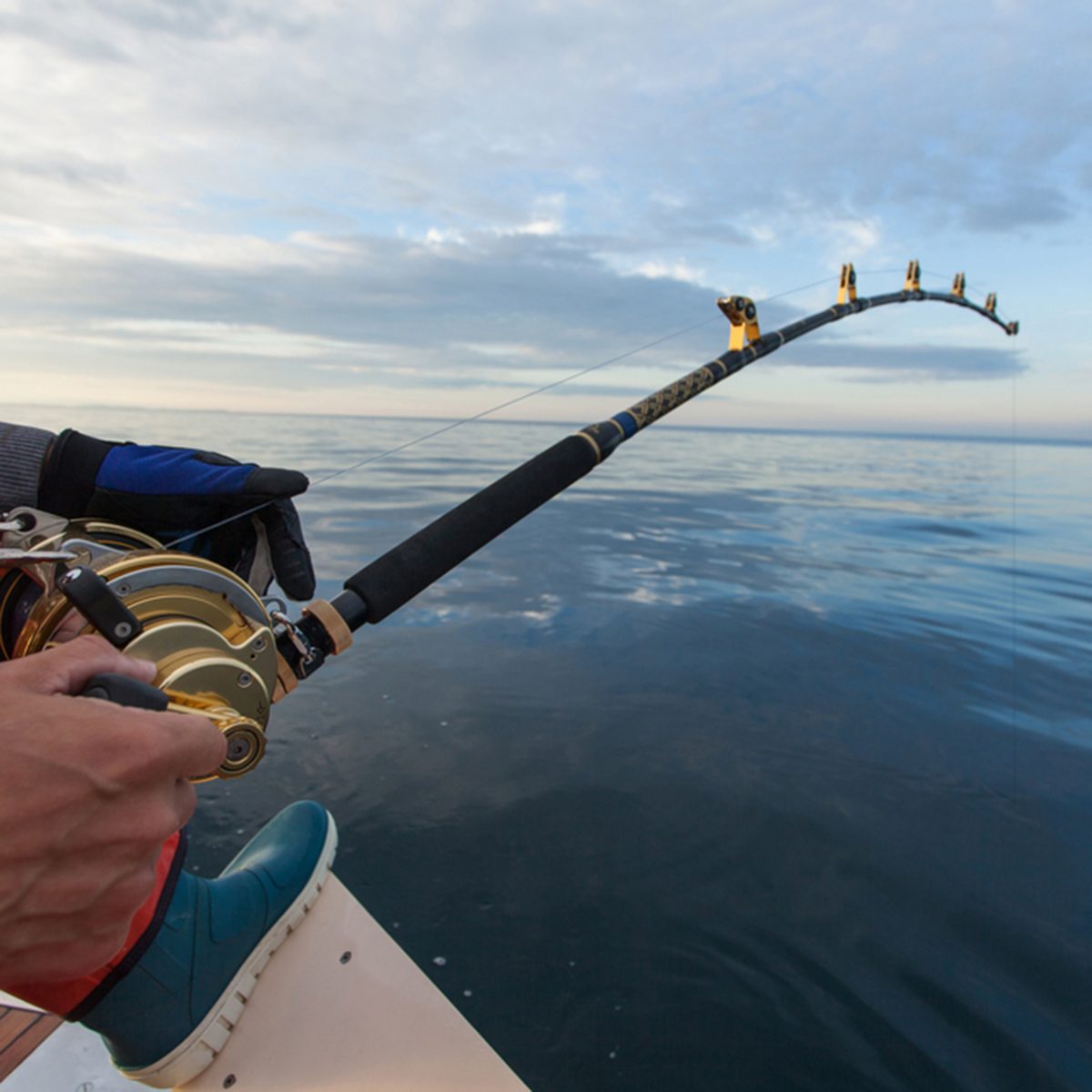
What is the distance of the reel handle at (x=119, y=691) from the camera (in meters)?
0.78

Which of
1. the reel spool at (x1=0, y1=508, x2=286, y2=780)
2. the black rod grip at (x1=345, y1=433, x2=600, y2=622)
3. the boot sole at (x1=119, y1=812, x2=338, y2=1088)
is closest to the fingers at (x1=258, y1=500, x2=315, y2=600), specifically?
the black rod grip at (x1=345, y1=433, x2=600, y2=622)

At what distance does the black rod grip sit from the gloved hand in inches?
6.6

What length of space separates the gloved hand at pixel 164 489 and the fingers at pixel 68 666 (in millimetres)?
656

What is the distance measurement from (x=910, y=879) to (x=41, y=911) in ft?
10.1

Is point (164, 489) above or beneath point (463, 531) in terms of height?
above

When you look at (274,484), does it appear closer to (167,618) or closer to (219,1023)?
(167,618)

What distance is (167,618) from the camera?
3.93ft

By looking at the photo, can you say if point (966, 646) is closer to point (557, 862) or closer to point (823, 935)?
point (823, 935)

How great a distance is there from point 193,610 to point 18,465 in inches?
22.8

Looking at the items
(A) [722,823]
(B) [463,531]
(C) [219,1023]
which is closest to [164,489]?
(B) [463,531]

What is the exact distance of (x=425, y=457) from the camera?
27.3 meters

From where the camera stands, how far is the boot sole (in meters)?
1.64

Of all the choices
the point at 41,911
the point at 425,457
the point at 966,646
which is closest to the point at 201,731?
the point at 41,911

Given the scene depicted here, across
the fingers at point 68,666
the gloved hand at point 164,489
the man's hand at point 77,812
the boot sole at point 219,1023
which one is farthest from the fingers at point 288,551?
the boot sole at point 219,1023
